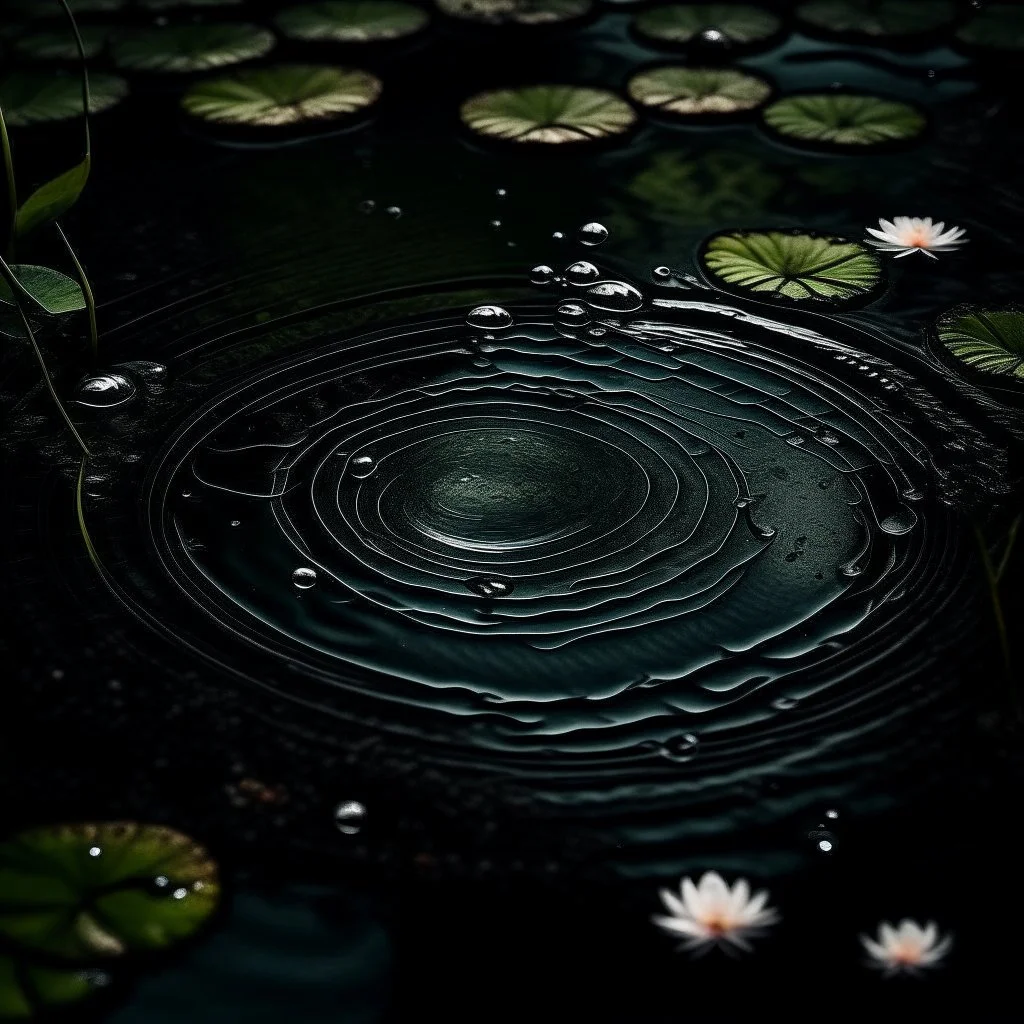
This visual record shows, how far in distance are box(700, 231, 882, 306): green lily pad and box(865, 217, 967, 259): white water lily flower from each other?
0.04m

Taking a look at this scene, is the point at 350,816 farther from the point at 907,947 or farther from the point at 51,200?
the point at 51,200

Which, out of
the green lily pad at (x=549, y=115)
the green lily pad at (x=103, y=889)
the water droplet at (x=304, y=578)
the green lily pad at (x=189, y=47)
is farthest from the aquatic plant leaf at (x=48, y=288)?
the green lily pad at (x=189, y=47)

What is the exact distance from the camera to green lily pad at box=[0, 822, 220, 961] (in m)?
1.09

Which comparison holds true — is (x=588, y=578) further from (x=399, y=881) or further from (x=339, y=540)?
(x=399, y=881)

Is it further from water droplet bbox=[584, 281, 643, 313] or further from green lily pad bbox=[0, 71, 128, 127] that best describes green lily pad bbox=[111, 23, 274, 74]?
water droplet bbox=[584, 281, 643, 313]

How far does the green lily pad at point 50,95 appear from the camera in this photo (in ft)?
7.65

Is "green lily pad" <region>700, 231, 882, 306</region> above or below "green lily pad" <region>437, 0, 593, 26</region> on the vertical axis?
below

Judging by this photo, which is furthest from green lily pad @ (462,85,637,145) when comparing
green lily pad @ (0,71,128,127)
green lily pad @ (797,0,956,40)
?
green lily pad @ (0,71,128,127)

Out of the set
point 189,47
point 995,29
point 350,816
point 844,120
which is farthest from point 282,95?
point 350,816

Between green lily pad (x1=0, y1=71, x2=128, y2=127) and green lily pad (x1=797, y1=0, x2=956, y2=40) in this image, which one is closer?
green lily pad (x1=0, y1=71, x2=128, y2=127)

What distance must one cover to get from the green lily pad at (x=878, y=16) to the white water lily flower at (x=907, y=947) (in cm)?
200

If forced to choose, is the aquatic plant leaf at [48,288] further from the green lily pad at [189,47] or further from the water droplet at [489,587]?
the green lily pad at [189,47]

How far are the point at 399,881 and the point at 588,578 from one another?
0.43 m

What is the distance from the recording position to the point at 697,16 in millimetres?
2609
